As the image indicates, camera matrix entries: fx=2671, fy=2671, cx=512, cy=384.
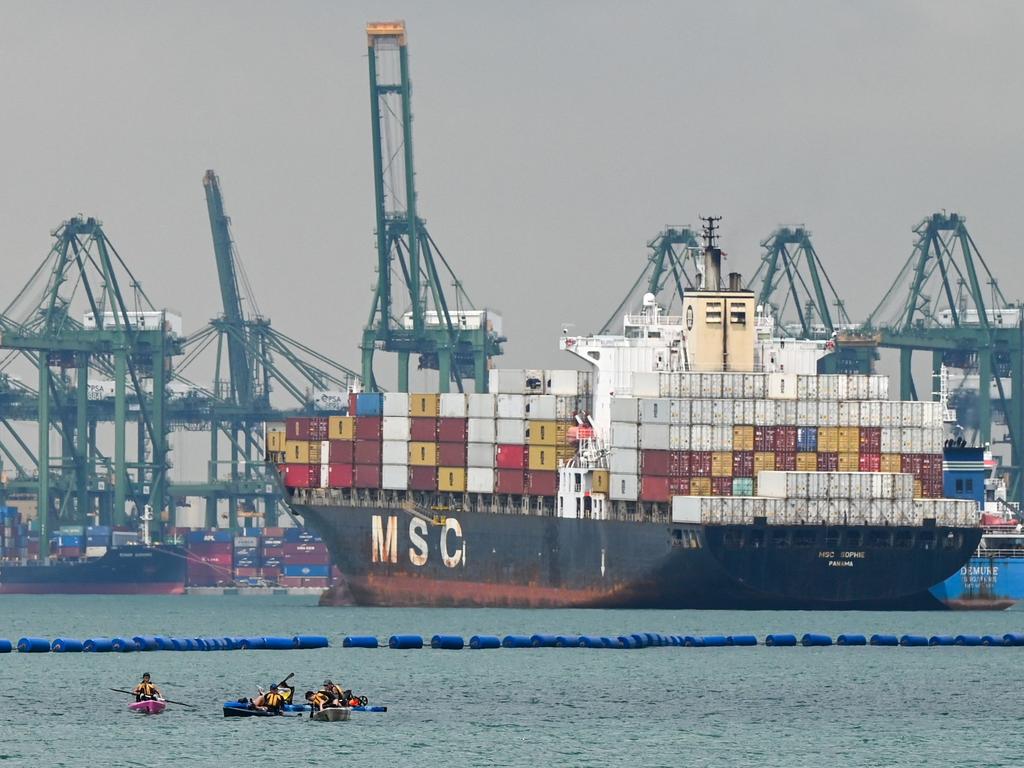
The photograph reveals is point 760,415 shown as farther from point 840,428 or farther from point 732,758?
point 732,758

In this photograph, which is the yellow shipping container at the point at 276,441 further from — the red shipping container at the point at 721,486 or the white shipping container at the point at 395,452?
the red shipping container at the point at 721,486

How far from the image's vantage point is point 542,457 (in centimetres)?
13875

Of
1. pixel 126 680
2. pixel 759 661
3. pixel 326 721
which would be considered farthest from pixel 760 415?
pixel 326 721

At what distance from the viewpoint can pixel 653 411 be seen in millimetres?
130125

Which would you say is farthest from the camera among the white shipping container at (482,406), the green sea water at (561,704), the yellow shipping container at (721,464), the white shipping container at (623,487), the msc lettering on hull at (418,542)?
the msc lettering on hull at (418,542)

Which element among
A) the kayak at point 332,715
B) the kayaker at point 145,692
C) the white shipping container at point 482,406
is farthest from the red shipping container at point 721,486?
the kayak at point 332,715

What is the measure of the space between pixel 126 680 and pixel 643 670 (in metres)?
20.2

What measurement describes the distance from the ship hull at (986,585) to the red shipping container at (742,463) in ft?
51.9

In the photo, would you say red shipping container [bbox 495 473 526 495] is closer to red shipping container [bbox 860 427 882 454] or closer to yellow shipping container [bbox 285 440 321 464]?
yellow shipping container [bbox 285 440 321 464]

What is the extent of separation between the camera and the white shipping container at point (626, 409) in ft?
430

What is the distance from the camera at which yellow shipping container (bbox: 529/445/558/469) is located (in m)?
138

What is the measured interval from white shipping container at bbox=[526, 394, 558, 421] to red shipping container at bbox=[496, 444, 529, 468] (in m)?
1.81

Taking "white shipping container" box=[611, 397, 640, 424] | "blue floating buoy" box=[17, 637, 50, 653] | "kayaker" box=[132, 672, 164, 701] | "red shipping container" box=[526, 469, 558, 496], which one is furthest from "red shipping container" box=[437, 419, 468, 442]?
"kayaker" box=[132, 672, 164, 701]

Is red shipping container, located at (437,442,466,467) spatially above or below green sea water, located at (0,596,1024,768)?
above
